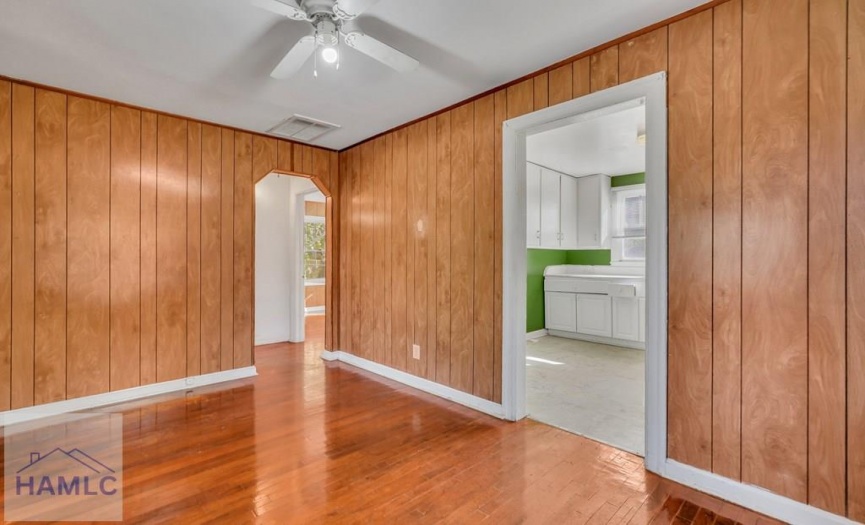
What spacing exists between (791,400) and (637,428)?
111 cm

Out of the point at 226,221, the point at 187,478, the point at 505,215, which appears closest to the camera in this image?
the point at 187,478

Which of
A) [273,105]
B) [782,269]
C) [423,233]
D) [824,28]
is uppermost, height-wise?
[273,105]

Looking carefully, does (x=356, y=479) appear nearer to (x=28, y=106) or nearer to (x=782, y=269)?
(x=782, y=269)

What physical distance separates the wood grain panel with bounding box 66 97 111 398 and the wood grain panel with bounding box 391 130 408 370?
2.40 meters

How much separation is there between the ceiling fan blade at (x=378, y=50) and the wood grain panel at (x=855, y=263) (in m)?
1.98

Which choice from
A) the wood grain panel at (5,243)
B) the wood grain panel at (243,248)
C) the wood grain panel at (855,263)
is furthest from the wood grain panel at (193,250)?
the wood grain panel at (855,263)

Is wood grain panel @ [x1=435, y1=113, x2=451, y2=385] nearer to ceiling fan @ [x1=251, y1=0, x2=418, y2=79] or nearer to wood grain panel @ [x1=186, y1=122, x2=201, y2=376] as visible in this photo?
ceiling fan @ [x1=251, y1=0, x2=418, y2=79]

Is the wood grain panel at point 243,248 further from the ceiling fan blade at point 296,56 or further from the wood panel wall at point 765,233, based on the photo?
the wood panel wall at point 765,233

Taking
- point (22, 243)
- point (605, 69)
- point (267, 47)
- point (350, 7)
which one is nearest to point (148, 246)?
point (22, 243)

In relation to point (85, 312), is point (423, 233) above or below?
above

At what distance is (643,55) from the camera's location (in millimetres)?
2277

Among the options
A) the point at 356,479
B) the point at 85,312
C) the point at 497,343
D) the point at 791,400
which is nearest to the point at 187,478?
the point at 356,479

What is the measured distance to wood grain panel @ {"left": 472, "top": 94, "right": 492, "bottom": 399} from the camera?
121 inches

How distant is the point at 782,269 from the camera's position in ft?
6.10
